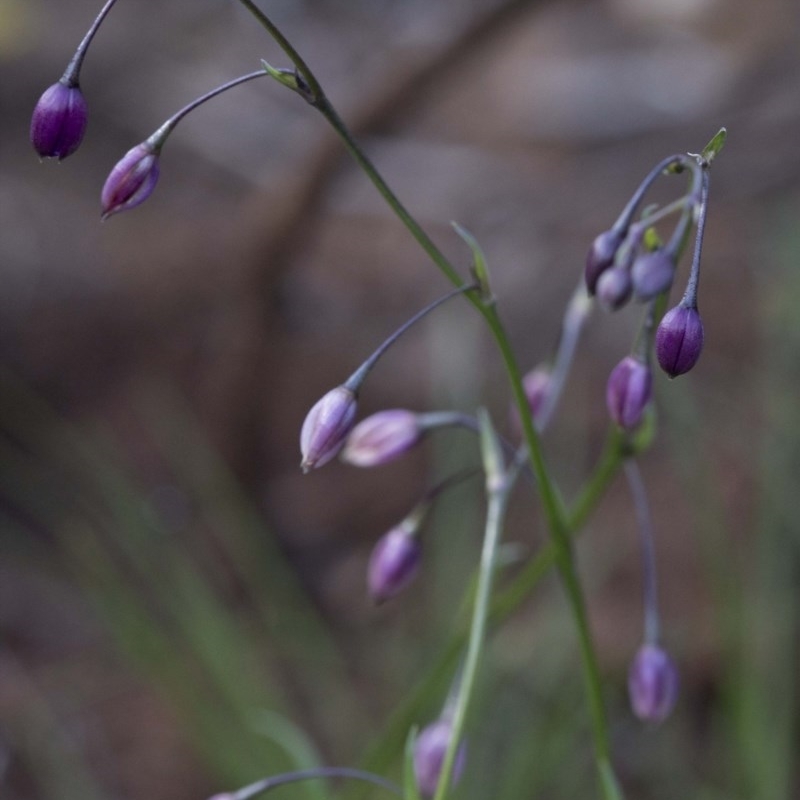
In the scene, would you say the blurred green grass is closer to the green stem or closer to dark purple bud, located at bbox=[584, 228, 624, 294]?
the green stem

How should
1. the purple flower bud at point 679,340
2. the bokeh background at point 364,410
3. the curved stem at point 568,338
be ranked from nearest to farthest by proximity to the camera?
the purple flower bud at point 679,340, the curved stem at point 568,338, the bokeh background at point 364,410

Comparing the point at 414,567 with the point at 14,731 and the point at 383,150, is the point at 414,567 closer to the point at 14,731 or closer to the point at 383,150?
the point at 14,731

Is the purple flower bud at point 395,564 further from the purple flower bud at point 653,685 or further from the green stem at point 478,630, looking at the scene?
the purple flower bud at point 653,685

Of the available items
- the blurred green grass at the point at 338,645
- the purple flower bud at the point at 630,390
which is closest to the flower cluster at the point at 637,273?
the purple flower bud at the point at 630,390

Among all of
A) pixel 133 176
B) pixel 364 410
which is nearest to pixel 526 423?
pixel 133 176

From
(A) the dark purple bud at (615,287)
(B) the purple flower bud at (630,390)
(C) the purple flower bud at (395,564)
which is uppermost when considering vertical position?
(A) the dark purple bud at (615,287)

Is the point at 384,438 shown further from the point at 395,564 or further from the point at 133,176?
the point at 133,176

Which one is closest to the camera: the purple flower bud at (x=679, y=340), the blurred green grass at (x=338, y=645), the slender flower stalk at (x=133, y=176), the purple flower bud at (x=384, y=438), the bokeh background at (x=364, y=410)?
the purple flower bud at (x=679, y=340)

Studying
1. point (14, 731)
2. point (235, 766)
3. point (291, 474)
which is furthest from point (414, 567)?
point (291, 474)
